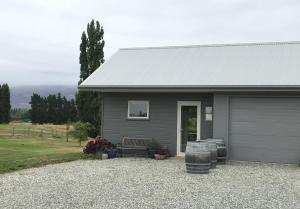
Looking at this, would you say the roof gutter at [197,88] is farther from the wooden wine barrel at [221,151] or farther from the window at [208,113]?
the wooden wine barrel at [221,151]

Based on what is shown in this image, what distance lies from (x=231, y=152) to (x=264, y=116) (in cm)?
167

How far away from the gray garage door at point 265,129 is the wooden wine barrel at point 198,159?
3.15 metres

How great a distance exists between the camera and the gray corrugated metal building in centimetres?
1482

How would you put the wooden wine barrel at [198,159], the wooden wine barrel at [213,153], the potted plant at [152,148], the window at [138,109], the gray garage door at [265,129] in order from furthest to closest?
the window at [138,109] < the potted plant at [152,148] < the gray garage door at [265,129] < the wooden wine barrel at [213,153] < the wooden wine barrel at [198,159]

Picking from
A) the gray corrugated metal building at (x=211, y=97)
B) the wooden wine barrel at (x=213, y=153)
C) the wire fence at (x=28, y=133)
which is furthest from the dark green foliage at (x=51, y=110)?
the wooden wine barrel at (x=213, y=153)

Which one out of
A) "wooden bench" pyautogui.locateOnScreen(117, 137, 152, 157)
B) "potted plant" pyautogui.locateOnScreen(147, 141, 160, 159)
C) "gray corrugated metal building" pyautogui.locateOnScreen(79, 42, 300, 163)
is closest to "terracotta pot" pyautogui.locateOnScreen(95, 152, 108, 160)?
"wooden bench" pyautogui.locateOnScreen(117, 137, 152, 157)

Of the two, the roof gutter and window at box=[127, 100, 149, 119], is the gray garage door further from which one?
window at box=[127, 100, 149, 119]

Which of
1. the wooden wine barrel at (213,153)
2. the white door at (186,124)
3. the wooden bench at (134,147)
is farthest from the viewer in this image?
the wooden bench at (134,147)

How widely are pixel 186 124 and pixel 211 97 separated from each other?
1469 mm

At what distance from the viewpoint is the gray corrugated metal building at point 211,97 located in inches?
583

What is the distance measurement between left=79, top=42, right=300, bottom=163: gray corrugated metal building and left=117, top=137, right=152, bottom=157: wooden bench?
11.8 inches

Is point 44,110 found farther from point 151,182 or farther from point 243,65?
point 151,182

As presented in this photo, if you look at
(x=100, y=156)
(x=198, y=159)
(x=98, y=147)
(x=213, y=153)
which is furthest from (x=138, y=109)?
(x=198, y=159)

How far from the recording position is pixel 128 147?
16906 mm
